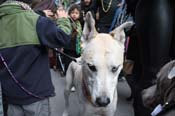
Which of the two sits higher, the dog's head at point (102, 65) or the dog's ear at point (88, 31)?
the dog's ear at point (88, 31)

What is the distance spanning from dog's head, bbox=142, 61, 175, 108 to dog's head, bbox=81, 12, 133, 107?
48 centimetres

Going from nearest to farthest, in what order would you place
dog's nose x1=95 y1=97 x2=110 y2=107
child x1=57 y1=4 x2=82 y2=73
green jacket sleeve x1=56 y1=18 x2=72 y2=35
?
green jacket sleeve x1=56 y1=18 x2=72 y2=35 < dog's nose x1=95 y1=97 x2=110 y2=107 < child x1=57 y1=4 x2=82 y2=73

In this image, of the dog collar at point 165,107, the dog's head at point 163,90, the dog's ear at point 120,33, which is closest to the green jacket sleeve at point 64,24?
the dog's ear at point 120,33

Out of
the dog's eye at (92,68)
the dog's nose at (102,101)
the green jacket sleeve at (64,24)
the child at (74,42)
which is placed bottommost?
the child at (74,42)

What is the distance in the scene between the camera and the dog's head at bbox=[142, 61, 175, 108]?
2.48 meters

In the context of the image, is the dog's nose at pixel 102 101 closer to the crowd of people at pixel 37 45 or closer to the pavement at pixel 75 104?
the crowd of people at pixel 37 45

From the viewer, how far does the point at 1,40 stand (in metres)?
3.35

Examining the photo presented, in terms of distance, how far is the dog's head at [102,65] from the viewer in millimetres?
3590

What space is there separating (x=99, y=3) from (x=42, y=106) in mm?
4635

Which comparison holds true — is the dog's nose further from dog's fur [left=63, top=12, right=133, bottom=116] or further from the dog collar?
the dog collar

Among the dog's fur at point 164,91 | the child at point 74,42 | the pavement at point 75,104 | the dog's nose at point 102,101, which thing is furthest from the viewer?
the child at point 74,42

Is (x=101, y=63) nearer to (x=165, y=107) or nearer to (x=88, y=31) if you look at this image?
(x=88, y=31)

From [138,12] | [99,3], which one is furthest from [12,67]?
[99,3]

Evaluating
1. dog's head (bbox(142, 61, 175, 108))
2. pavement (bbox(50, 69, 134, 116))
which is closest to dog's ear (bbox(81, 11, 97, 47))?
dog's head (bbox(142, 61, 175, 108))
